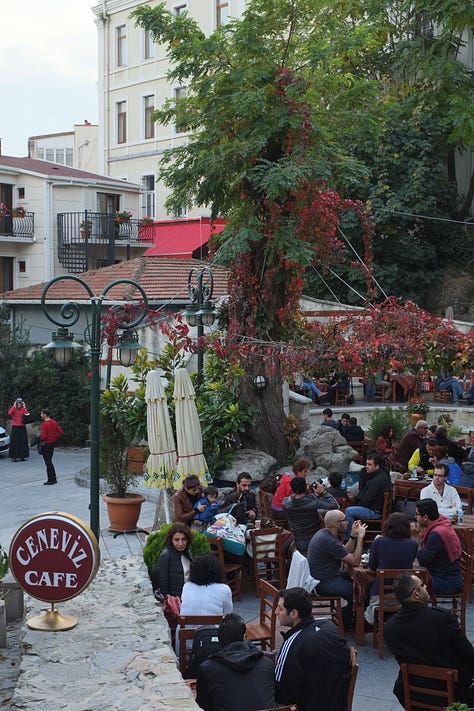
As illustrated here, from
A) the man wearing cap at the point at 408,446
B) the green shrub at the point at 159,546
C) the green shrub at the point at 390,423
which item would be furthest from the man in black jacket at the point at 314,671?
the green shrub at the point at 390,423

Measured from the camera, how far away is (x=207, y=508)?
10922mm

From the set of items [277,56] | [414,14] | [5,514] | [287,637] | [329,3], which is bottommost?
[5,514]

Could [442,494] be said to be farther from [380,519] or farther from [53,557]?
[53,557]

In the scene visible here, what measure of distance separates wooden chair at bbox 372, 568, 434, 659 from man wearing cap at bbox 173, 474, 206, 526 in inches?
112

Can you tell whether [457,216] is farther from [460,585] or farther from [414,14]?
[460,585]

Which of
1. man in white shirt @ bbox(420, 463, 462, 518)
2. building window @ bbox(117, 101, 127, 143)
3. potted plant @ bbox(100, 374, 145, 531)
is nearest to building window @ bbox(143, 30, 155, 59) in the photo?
building window @ bbox(117, 101, 127, 143)

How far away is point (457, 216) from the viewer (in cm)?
2959

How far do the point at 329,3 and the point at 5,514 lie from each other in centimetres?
1088

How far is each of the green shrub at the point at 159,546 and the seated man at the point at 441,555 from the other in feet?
7.07

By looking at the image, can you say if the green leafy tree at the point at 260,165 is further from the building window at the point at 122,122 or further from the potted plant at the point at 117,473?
the building window at the point at 122,122

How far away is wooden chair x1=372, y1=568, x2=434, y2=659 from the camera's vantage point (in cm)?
851

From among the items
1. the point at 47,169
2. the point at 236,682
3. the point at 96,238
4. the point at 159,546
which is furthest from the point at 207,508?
the point at 47,169

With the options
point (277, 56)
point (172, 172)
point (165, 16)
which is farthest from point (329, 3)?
point (172, 172)

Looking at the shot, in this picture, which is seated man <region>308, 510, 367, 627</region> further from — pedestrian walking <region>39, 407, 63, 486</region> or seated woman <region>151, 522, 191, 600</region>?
pedestrian walking <region>39, 407, 63, 486</region>
